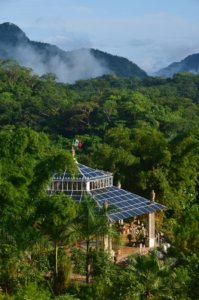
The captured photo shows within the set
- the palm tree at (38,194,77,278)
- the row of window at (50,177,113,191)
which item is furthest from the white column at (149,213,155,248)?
the palm tree at (38,194,77,278)

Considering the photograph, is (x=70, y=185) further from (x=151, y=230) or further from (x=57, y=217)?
(x=57, y=217)

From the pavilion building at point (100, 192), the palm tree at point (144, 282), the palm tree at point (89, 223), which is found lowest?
the palm tree at point (144, 282)

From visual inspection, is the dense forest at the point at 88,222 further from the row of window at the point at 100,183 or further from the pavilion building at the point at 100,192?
the row of window at the point at 100,183

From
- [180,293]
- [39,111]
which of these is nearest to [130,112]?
[39,111]

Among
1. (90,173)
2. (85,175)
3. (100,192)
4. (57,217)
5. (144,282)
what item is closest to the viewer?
(144,282)

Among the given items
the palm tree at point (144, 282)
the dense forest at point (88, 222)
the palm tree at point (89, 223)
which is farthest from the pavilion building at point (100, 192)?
the palm tree at point (144, 282)

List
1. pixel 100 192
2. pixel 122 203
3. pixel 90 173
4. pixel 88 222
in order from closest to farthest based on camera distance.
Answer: pixel 88 222 → pixel 122 203 → pixel 100 192 → pixel 90 173

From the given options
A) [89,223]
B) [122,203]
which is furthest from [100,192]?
[89,223]

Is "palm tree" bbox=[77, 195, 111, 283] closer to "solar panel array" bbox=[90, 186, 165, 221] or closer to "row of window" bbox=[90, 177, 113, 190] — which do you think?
"solar panel array" bbox=[90, 186, 165, 221]
